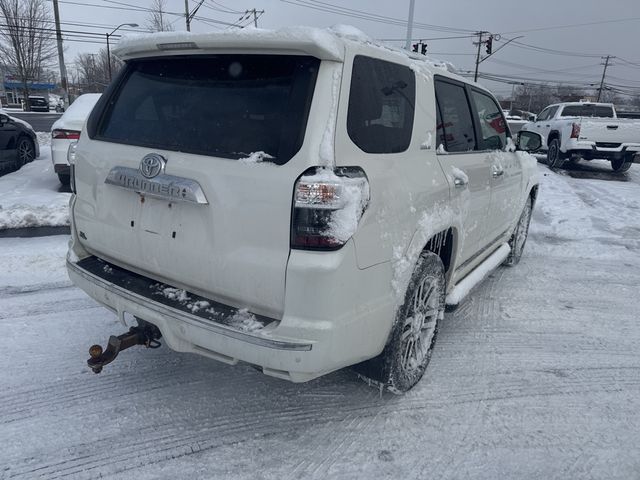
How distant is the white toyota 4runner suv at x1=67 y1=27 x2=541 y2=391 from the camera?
2.02 metres

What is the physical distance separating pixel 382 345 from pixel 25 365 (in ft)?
7.39

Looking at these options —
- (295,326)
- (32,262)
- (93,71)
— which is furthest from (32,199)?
(93,71)

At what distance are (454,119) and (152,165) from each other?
6.70 ft

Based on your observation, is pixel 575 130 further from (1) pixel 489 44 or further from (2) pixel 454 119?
(1) pixel 489 44

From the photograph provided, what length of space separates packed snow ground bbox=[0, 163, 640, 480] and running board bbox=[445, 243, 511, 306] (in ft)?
1.37

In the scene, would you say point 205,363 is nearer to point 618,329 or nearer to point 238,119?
point 238,119

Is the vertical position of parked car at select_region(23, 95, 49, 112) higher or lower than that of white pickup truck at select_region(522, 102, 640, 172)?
lower

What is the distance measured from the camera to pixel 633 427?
2.70 m

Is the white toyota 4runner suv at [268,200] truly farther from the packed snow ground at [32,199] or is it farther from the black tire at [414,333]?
the packed snow ground at [32,199]

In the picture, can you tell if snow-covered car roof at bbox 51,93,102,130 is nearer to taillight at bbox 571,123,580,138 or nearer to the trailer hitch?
the trailer hitch

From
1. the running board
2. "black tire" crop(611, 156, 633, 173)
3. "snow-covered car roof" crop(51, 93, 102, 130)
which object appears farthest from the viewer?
"black tire" crop(611, 156, 633, 173)

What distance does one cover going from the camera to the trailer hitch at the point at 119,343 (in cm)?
241

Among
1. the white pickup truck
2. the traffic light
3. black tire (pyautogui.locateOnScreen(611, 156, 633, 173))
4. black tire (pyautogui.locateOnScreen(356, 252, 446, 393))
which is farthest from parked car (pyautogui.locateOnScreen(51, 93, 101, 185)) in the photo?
the traffic light

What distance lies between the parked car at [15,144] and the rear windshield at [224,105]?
26.7 ft
